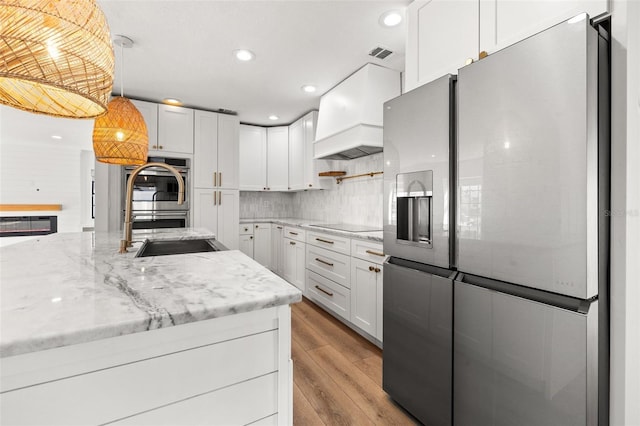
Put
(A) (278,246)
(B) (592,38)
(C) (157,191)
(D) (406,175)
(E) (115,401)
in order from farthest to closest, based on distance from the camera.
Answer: (A) (278,246)
(C) (157,191)
(D) (406,175)
(B) (592,38)
(E) (115,401)

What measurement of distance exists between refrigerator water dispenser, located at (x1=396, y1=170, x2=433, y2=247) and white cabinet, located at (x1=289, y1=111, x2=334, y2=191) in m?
2.41

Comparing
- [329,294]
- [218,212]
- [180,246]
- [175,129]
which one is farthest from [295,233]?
[175,129]

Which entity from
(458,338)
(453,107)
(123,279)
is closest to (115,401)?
(123,279)

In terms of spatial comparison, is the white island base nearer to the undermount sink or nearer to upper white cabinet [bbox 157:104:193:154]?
the undermount sink

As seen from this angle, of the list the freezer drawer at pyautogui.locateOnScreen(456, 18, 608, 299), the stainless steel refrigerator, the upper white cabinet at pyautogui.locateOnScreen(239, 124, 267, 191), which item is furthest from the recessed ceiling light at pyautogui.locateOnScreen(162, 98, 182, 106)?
the freezer drawer at pyautogui.locateOnScreen(456, 18, 608, 299)

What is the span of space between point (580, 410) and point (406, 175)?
109cm

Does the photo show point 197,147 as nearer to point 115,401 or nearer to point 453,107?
point 453,107

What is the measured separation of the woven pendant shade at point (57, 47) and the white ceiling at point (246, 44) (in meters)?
1.29

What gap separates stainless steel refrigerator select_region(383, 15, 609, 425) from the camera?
92cm

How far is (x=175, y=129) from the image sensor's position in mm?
3742

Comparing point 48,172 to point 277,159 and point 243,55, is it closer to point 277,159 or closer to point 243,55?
point 277,159

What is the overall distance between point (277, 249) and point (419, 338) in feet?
10.1

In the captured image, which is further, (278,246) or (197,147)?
(278,246)

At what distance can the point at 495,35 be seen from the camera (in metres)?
1.33
